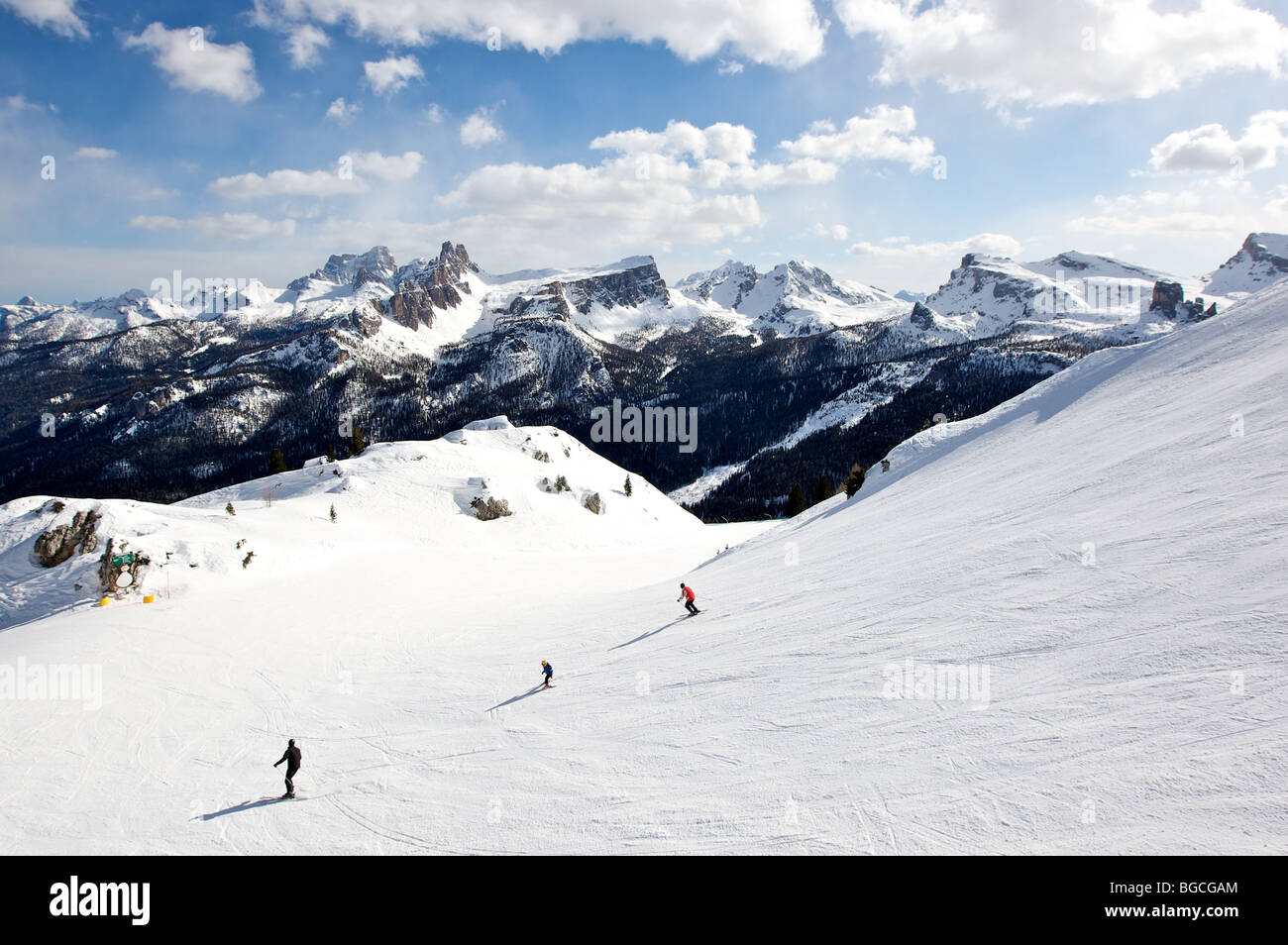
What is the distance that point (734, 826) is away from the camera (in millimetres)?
9844

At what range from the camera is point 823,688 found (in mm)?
13352

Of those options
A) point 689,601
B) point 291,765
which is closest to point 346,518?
point 689,601

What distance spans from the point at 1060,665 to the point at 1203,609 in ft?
9.21

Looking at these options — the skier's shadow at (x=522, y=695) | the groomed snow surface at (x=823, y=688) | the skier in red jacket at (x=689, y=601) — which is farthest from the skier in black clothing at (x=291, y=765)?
the skier in red jacket at (x=689, y=601)

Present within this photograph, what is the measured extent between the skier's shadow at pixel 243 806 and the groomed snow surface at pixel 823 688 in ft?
0.32

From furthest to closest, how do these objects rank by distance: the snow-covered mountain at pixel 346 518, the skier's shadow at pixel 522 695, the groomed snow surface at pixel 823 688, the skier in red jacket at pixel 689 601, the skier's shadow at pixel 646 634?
the snow-covered mountain at pixel 346 518 → the skier in red jacket at pixel 689 601 → the skier's shadow at pixel 646 634 → the skier's shadow at pixel 522 695 → the groomed snow surface at pixel 823 688

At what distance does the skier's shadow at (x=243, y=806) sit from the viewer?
13611 mm

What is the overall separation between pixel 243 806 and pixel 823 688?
1423 centimetres

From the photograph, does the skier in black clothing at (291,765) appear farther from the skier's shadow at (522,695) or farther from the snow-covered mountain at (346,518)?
the snow-covered mountain at (346,518)

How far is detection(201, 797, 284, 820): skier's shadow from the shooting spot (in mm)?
13611

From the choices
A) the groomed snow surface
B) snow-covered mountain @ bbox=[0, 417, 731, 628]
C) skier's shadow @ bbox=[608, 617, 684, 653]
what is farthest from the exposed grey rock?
skier's shadow @ bbox=[608, 617, 684, 653]

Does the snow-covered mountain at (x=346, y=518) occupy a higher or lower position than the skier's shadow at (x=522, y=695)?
higher

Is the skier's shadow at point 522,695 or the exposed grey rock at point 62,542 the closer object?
the skier's shadow at point 522,695
